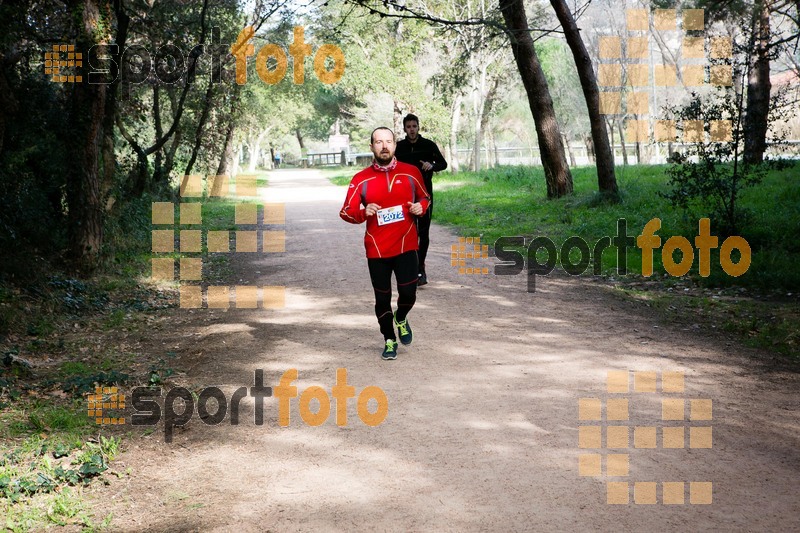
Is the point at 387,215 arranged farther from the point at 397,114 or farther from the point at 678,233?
the point at 397,114

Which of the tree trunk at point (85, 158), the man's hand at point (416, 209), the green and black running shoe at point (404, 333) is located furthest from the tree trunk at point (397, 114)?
the man's hand at point (416, 209)

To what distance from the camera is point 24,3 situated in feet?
40.4

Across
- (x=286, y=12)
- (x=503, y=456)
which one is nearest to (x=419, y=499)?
(x=503, y=456)

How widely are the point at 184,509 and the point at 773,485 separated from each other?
3497 mm

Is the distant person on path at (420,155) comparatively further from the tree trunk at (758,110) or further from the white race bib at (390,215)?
the tree trunk at (758,110)

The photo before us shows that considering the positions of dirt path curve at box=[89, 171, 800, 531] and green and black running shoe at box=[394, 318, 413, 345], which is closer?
dirt path curve at box=[89, 171, 800, 531]

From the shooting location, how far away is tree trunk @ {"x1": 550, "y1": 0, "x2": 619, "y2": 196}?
17.9 metres

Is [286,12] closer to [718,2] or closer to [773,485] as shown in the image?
[718,2]

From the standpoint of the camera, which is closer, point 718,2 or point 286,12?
point 718,2

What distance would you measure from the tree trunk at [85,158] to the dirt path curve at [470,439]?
346cm

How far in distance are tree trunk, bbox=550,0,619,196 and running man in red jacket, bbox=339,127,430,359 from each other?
11.4 m

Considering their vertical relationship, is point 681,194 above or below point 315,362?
above

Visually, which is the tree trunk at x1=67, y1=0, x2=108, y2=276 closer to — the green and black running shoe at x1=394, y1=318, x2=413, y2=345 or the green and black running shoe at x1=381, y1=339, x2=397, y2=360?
the green and black running shoe at x1=394, y1=318, x2=413, y2=345

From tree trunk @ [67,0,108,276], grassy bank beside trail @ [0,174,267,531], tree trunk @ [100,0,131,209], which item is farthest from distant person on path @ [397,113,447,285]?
tree trunk @ [100,0,131,209]
